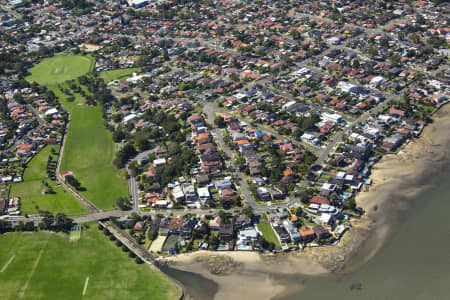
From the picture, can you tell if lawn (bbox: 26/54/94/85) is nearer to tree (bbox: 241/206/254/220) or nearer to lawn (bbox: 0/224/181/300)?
lawn (bbox: 0/224/181/300)

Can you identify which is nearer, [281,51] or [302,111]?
[302,111]

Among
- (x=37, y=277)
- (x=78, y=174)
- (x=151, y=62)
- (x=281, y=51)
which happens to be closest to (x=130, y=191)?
(x=78, y=174)

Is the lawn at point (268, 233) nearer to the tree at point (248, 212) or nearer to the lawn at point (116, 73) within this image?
the tree at point (248, 212)

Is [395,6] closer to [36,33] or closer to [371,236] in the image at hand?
[371,236]

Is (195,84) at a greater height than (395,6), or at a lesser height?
lesser

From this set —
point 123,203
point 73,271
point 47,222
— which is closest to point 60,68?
point 47,222

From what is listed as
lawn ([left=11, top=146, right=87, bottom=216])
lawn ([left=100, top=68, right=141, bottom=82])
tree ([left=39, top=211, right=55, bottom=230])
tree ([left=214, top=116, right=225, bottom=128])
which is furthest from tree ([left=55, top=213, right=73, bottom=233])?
lawn ([left=100, top=68, right=141, bottom=82])
